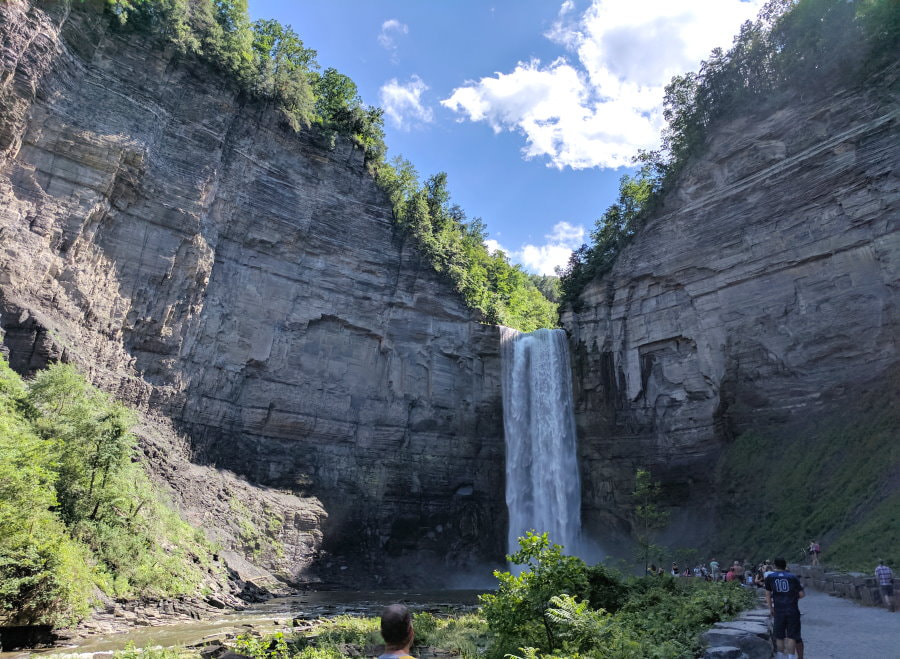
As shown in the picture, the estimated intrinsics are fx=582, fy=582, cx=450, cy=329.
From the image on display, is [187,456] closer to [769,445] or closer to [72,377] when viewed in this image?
[72,377]

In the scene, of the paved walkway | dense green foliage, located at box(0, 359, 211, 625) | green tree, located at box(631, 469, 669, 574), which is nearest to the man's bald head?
the paved walkway

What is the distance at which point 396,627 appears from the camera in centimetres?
329

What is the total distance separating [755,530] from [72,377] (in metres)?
27.3

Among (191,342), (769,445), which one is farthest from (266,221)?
(769,445)

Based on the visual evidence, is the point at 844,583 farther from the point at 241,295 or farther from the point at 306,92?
the point at 306,92

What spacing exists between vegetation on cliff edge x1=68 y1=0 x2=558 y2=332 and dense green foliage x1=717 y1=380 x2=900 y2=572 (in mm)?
17472

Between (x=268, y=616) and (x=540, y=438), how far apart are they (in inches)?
815

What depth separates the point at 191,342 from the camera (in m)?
28.4

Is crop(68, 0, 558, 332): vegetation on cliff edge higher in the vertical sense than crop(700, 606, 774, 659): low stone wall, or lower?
higher

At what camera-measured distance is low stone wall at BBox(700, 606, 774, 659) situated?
20.5 feet

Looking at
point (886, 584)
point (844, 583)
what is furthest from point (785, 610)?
point (844, 583)

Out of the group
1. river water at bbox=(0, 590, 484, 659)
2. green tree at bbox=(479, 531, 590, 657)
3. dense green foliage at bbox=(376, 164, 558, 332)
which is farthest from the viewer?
dense green foliage at bbox=(376, 164, 558, 332)

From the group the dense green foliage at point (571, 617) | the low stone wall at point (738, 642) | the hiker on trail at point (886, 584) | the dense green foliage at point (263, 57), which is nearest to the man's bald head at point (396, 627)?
the dense green foliage at point (571, 617)

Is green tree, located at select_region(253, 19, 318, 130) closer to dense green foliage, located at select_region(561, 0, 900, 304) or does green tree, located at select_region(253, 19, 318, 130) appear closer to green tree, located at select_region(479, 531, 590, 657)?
dense green foliage, located at select_region(561, 0, 900, 304)
